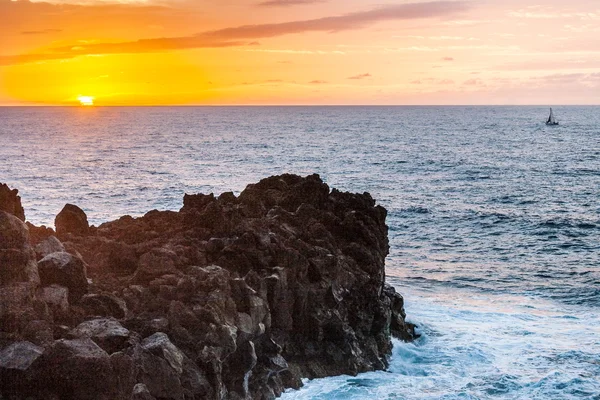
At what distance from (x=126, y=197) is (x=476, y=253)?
43.0 m

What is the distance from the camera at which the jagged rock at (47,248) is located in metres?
25.8

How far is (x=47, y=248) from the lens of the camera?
85.7ft

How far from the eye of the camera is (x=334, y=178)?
103500 mm

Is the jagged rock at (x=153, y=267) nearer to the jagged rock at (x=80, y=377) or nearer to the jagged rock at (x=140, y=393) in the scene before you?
the jagged rock at (x=140, y=393)

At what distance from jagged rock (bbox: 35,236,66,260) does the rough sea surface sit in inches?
413

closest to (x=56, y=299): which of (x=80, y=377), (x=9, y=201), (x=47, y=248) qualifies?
(x=47, y=248)

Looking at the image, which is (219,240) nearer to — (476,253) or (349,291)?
(349,291)

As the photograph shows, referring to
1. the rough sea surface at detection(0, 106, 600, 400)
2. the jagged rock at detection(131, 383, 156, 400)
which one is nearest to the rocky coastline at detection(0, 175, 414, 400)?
the jagged rock at detection(131, 383, 156, 400)

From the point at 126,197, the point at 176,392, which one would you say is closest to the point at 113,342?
the point at 176,392

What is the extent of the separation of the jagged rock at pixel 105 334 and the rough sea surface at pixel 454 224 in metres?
8.21

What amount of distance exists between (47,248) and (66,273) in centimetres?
202

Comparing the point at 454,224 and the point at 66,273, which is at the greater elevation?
the point at 66,273

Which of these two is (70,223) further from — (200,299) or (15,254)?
(200,299)

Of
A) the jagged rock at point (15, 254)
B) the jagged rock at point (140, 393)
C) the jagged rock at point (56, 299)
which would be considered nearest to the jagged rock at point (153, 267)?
the jagged rock at point (56, 299)
